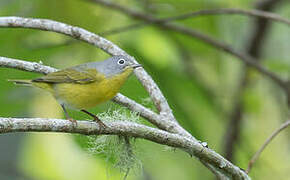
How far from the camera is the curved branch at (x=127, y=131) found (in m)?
2.76

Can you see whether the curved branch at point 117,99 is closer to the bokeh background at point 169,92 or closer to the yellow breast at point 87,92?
the yellow breast at point 87,92

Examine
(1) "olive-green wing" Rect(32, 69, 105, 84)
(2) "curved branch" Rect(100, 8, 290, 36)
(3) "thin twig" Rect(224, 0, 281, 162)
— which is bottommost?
(3) "thin twig" Rect(224, 0, 281, 162)

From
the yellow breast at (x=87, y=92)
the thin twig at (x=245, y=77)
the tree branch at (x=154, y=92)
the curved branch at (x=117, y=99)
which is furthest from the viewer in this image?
→ the thin twig at (x=245, y=77)

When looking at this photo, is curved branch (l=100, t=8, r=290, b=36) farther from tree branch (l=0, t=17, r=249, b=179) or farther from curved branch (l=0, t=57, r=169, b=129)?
curved branch (l=0, t=57, r=169, b=129)

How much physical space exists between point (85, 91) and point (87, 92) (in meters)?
0.02

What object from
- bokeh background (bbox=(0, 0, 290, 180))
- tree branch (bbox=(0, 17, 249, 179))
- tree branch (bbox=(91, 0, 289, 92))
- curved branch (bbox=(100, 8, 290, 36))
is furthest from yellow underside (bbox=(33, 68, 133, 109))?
tree branch (bbox=(91, 0, 289, 92))

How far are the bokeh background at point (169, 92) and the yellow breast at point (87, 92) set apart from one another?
1.08 metres

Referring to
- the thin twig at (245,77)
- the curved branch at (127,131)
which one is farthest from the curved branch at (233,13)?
the curved branch at (127,131)

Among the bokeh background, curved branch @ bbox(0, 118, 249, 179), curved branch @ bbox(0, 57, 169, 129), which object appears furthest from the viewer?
the bokeh background

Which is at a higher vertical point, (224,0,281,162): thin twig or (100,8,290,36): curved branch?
(100,8,290,36): curved branch

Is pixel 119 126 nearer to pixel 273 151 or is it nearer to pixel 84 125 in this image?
pixel 84 125

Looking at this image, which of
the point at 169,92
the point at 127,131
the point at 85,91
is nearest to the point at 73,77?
the point at 85,91

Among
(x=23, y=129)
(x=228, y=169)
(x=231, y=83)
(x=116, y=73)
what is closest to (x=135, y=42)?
(x=231, y=83)

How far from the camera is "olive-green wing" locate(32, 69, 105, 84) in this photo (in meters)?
4.05
